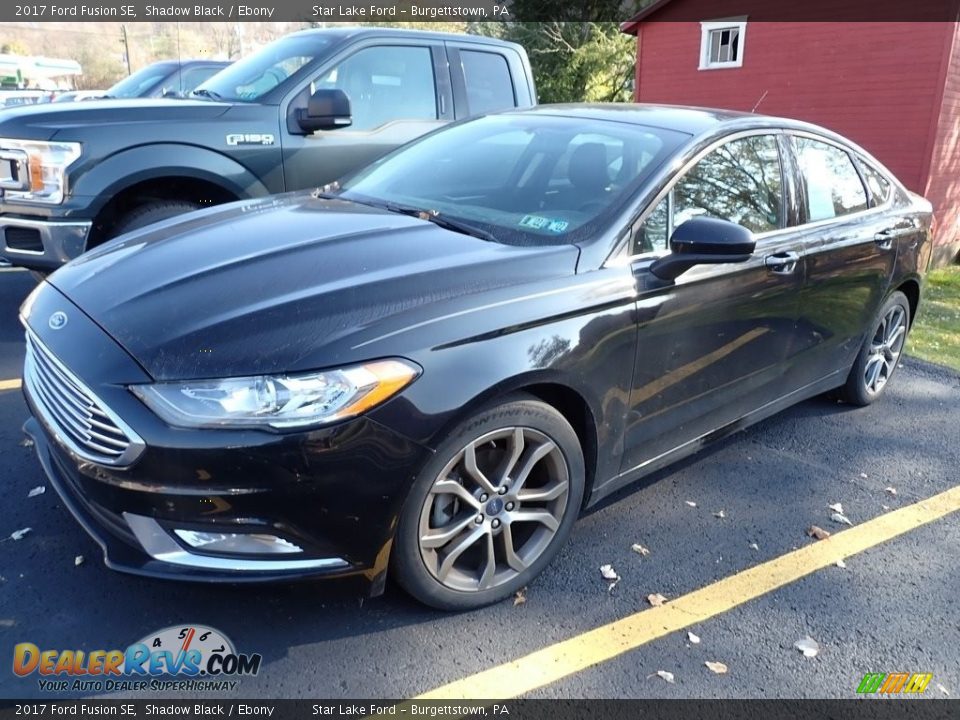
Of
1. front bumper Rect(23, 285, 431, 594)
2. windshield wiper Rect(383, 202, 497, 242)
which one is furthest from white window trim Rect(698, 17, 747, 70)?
front bumper Rect(23, 285, 431, 594)

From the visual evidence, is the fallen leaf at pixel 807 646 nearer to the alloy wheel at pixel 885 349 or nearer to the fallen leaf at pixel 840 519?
the fallen leaf at pixel 840 519

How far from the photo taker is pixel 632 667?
7.95ft

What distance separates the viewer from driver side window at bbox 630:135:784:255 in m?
2.95

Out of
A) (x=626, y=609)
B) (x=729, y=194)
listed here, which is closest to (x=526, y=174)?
(x=729, y=194)

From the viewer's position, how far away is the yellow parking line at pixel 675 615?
91.3 inches

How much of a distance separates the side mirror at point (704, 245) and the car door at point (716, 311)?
9 cm

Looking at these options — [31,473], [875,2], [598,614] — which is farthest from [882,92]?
[31,473]

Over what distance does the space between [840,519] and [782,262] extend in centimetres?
121

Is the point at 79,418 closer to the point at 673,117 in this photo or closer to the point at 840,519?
the point at 673,117

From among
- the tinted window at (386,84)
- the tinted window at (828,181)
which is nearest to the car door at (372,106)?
the tinted window at (386,84)

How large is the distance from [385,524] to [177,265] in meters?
1.17

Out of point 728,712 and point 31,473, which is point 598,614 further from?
point 31,473

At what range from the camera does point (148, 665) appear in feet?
7.50

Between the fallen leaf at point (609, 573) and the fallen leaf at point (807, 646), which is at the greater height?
the fallen leaf at point (609, 573)
